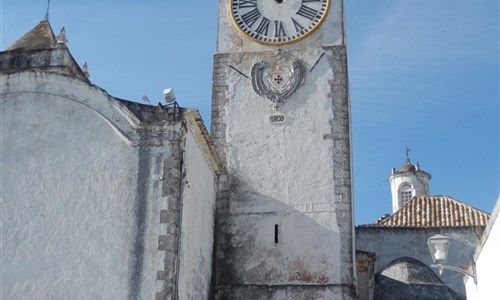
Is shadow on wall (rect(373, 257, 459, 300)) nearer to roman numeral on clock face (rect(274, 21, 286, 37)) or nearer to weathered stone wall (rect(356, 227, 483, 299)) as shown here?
weathered stone wall (rect(356, 227, 483, 299))

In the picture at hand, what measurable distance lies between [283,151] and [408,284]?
5.72 metres

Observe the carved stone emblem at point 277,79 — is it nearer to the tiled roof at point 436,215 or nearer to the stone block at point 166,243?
the stone block at point 166,243

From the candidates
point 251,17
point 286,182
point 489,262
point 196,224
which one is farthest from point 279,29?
point 489,262

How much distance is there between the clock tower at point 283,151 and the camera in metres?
16.4

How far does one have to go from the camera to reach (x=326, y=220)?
16.7 m

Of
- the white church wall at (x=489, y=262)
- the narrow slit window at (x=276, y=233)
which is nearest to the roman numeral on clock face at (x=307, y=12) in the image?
the narrow slit window at (x=276, y=233)

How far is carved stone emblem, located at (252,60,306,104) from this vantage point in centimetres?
1809

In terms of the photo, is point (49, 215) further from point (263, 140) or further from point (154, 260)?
point (263, 140)

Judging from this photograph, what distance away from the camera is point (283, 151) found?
17.6 m

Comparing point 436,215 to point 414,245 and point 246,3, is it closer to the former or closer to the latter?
point 414,245

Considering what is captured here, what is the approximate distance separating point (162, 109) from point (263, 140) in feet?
13.4

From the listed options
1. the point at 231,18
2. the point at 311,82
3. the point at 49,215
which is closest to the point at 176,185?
the point at 49,215

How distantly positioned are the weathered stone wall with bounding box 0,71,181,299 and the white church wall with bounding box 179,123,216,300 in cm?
86

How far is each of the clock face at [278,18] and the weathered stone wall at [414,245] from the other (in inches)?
311
